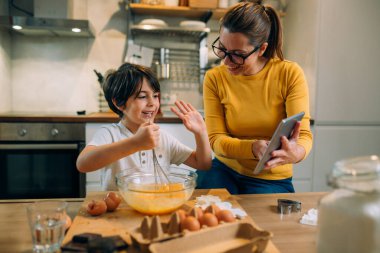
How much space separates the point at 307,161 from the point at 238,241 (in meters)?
1.96

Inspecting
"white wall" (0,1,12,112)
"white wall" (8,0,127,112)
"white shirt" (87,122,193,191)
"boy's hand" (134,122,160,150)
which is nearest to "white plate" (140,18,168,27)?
"white wall" (8,0,127,112)

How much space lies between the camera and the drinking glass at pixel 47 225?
0.70m

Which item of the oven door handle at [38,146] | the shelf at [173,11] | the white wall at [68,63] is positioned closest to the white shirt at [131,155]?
the oven door handle at [38,146]

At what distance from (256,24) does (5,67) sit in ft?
6.68

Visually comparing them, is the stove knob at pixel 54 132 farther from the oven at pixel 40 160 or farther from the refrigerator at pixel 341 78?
the refrigerator at pixel 341 78

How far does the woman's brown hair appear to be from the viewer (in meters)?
1.36

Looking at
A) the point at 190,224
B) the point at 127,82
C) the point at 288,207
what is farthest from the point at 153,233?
the point at 127,82

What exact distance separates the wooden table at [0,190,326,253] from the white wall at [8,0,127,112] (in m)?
1.90

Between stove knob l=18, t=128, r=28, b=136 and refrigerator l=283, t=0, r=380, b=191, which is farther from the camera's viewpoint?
refrigerator l=283, t=0, r=380, b=191

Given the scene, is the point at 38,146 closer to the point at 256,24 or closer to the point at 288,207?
the point at 256,24

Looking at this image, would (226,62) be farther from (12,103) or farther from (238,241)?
(12,103)

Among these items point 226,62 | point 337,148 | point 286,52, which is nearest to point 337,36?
point 286,52

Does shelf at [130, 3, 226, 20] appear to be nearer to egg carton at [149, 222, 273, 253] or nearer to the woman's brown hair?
the woman's brown hair

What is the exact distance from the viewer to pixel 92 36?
9.16 feet
